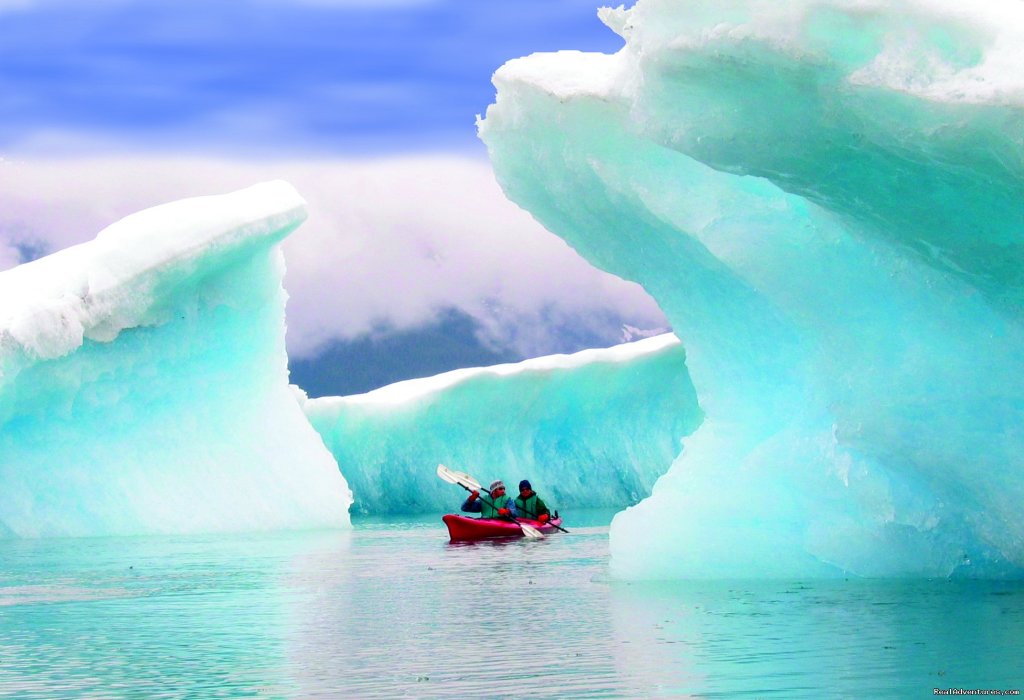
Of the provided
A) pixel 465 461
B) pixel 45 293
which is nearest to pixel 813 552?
pixel 45 293

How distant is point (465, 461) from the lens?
80.7 ft

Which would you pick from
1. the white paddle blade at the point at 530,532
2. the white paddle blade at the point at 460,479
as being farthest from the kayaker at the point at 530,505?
the white paddle blade at the point at 460,479

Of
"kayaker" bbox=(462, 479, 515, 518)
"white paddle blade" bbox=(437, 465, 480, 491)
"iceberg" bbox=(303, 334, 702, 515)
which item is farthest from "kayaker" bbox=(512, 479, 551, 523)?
"iceberg" bbox=(303, 334, 702, 515)

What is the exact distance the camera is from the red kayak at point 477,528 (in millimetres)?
15504

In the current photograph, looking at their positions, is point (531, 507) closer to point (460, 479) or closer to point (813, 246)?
point (460, 479)

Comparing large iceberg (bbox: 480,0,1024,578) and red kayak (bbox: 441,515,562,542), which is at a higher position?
large iceberg (bbox: 480,0,1024,578)

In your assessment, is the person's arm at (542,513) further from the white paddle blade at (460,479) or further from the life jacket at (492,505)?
the white paddle blade at (460,479)

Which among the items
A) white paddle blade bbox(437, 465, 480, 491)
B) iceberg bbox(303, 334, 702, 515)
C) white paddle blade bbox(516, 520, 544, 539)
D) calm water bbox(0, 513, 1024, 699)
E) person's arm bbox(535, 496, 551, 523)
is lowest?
calm water bbox(0, 513, 1024, 699)

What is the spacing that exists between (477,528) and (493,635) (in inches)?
351

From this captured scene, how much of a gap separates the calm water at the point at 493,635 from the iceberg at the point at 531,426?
1196cm

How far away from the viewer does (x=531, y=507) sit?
1717 centimetres

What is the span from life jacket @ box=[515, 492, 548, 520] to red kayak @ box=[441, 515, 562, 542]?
80cm

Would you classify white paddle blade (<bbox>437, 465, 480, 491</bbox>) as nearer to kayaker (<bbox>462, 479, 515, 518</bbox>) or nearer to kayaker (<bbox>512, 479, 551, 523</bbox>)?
kayaker (<bbox>462, 479, 515, 518</bbox>)

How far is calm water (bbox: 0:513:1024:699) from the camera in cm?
529
